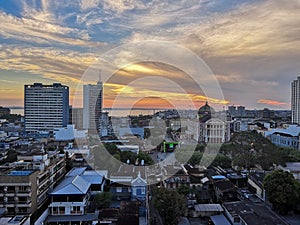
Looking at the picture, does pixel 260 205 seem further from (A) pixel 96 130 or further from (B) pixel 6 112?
(B) pixel 6 112

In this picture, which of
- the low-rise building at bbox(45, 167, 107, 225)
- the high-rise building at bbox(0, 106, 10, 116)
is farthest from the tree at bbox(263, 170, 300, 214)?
the high-rise building at bbox(0, 106, 10, 116)

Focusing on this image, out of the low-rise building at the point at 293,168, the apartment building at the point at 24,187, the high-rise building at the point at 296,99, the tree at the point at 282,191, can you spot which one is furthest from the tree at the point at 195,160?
the high-rise building at the point at 296,99

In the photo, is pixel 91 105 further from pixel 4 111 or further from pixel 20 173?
pixel 20 173

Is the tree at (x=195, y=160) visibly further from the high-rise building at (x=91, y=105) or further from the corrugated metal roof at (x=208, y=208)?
the high-rise building at (x=91, y=105)

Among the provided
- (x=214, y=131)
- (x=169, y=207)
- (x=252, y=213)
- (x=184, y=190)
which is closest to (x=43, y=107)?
(x=214, y=131)

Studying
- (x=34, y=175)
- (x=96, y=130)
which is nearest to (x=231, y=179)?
(x=34, y=175)

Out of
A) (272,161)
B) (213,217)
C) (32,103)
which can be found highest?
(32,103)
